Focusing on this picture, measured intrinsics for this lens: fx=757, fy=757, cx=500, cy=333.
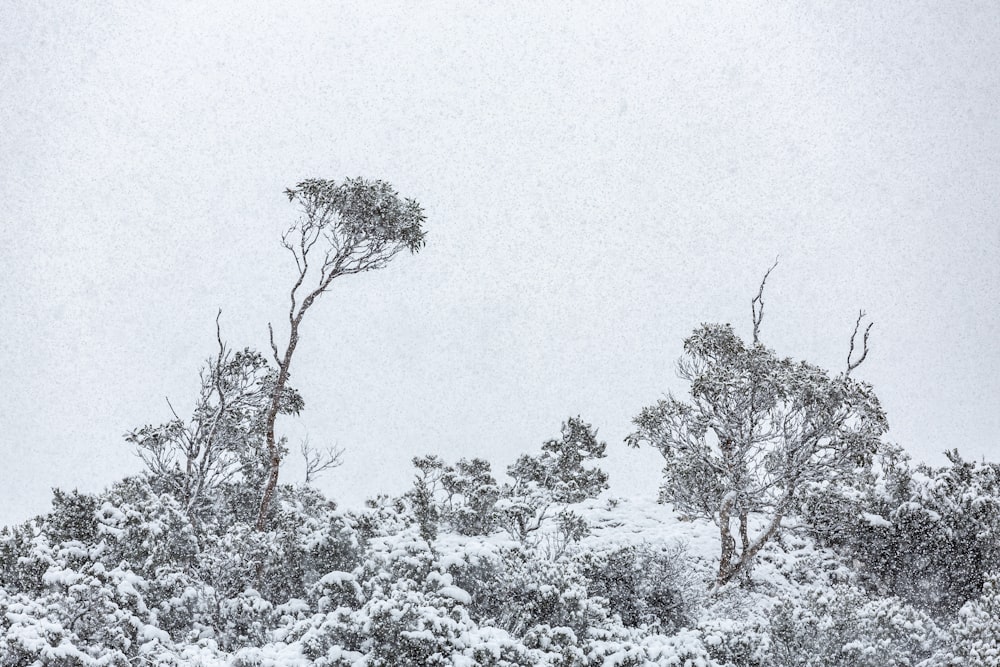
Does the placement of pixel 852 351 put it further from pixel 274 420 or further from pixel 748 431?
pixel 274 420

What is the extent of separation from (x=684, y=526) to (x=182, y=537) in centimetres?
1814

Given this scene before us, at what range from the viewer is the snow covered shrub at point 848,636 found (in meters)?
12.6

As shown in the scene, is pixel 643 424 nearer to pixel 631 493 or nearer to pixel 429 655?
pixel 429 655

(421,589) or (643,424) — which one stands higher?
(643,424)

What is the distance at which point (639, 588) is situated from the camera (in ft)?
50.0

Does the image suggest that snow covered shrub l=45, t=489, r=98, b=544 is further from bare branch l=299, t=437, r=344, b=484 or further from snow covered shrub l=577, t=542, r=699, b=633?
snow covered shrub l=577, t=542, r=699, b=633

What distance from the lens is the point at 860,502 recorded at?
2031cm

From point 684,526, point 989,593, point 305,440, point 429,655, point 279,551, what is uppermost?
point 305,440

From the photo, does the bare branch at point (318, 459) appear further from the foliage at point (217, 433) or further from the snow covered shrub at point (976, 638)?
the snow covered shrub at point (976, 638)

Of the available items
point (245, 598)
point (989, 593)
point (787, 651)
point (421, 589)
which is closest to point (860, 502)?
point (989, 593)

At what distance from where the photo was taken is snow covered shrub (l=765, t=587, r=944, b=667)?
496 inches

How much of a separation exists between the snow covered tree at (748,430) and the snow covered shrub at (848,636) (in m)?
5.70

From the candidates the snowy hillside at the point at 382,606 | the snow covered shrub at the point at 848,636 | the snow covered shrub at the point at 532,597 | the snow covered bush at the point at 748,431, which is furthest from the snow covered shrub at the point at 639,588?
the snow covered bush at the point at 748,431

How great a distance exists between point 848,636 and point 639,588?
3877mm
